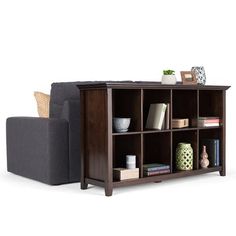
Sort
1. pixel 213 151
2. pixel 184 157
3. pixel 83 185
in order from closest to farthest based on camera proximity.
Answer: pixel 83 185, pixel 184 157, pixel 213 151

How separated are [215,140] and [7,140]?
2.49m

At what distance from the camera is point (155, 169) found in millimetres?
4770

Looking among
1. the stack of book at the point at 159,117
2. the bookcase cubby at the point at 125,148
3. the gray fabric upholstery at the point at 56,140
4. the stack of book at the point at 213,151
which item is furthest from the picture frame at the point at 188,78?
the gray fabric upholstery at the point at 56,140

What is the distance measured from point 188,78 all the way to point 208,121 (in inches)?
21.3

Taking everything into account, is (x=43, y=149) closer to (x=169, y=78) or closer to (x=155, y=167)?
(x=155, y=167)

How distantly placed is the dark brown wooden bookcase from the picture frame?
103mm

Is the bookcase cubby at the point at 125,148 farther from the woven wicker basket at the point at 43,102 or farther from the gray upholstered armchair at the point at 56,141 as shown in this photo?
the woven wicker basket at the point at 43,102

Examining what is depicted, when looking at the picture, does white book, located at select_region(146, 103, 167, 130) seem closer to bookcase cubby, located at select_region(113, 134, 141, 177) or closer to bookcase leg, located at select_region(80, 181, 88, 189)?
bookcase cubby, located at select_region(113, 134, 141, 177)

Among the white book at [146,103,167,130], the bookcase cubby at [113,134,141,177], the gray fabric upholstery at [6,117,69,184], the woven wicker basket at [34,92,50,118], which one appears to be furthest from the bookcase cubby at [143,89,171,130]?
the woven wicker basket at [34,92,50,118]

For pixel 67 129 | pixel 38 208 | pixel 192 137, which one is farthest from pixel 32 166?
pixel 192 137

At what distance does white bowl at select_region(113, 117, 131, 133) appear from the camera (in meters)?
4.50

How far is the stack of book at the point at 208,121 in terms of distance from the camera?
208 inches

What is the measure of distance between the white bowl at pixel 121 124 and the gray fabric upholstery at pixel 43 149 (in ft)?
1.97

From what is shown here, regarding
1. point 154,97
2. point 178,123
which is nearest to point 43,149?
point 154,97
